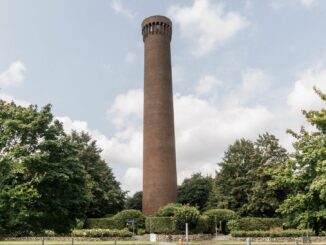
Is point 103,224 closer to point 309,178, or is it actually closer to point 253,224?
point 253,224

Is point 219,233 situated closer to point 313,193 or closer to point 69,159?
point 69,159

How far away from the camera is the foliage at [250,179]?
46469mm

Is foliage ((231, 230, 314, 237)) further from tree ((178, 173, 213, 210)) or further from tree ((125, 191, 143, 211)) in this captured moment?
tree ((125, 191, 143, 211))

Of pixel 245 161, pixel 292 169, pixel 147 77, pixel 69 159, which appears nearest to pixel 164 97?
pixel 147 77

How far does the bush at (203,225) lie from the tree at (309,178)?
76.7 ft

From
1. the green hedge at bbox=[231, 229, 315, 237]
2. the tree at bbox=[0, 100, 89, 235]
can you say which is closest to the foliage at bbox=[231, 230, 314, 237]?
the green hedge at bbox=[231, 229, 315, 237]

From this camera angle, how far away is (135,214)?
42438 mm

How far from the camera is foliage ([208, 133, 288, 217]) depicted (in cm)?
4647

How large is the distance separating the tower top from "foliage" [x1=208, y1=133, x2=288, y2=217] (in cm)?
1911

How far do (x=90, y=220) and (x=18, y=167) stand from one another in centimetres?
2798

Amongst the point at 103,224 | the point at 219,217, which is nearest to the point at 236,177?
the point at 219,217

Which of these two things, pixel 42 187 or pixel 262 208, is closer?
pixel 42 187

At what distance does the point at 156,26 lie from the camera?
53.5 metres

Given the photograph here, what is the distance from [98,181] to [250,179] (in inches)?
823
